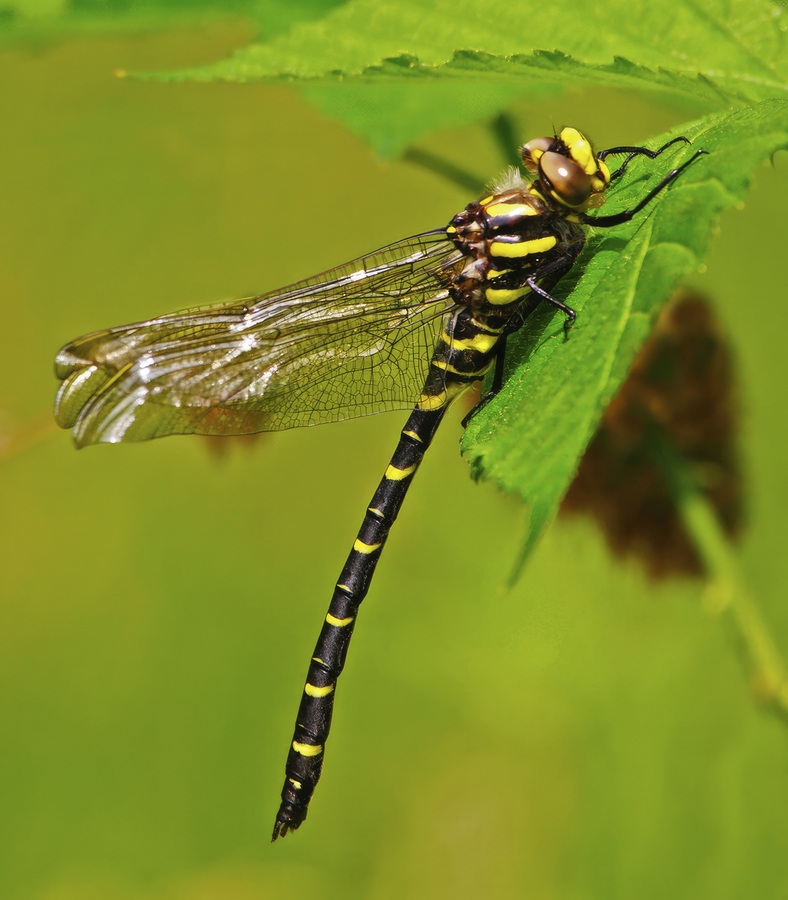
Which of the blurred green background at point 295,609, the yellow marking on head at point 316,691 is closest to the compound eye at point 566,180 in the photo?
the blurred green background at point 295,609

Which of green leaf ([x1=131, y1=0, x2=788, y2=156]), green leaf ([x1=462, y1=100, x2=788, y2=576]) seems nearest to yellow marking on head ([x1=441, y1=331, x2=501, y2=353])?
green leaf ([x1=462, y1=100, x2=788, y2=576])

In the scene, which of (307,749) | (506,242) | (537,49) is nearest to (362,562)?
(307,749)

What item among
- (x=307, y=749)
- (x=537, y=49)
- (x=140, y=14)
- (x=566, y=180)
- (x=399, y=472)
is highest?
(x=140, y=14)

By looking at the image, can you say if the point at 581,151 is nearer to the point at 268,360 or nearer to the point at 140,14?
the point at 268,360

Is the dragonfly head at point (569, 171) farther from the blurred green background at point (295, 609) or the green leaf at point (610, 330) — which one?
the blurred green background at point (295, 609)

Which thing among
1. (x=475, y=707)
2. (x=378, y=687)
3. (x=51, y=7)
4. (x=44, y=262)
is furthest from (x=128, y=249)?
(x=475, y=707)

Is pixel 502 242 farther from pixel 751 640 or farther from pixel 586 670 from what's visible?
pixel 586 670
